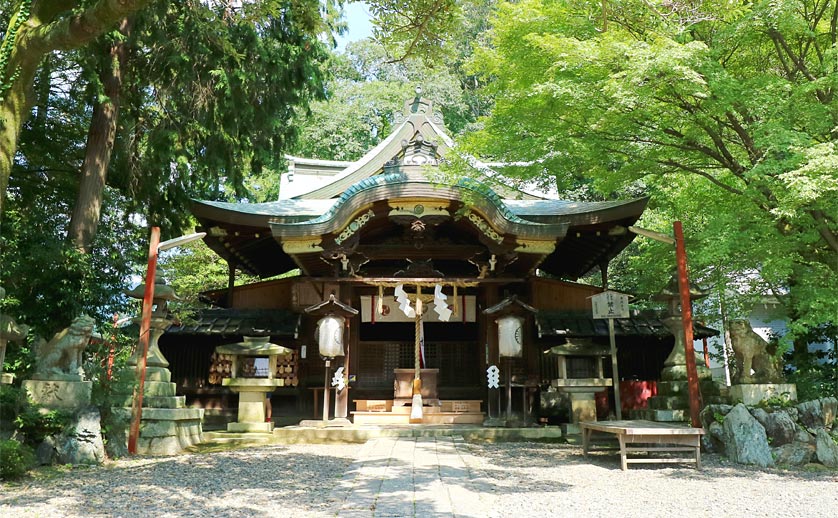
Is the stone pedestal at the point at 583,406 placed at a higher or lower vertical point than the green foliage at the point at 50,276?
lower

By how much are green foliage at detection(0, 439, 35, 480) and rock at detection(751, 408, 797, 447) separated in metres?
8.63

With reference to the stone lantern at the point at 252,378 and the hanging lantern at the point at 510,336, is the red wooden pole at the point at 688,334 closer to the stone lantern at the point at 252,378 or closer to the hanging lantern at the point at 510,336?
the hanging lantern at the point at 510,336

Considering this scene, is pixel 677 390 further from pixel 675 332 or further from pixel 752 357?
pixel 752 357

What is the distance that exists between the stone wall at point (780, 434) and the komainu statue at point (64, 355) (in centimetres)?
844

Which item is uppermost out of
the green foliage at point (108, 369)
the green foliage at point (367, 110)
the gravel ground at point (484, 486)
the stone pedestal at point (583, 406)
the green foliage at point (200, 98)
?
the green foliage at point (367, 110)

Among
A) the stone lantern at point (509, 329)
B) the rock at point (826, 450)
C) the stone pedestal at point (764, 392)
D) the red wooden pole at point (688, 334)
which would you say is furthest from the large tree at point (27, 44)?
the rock at point (826, 450)

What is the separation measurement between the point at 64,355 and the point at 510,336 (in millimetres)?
6871

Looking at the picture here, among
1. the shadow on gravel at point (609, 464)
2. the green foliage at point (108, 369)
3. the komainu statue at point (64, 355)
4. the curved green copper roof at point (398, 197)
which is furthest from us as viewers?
the curved green copper roof at point (398, 197)

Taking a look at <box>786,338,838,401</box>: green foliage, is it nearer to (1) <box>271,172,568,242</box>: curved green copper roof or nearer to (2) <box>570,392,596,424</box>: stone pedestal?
(2) <box>570,392,596,424</box>: stone pedestal

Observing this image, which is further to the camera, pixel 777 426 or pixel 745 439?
pixel 777 426

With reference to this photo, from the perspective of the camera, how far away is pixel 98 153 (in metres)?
11.4

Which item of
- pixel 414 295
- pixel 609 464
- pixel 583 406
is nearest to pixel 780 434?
pixel 609 464

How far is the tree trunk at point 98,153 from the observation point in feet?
36.3

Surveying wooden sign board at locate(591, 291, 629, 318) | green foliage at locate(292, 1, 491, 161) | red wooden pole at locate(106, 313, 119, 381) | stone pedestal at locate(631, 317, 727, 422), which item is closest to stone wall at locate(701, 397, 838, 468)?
stone pedestal at locate(631, 317, 727, 422)
